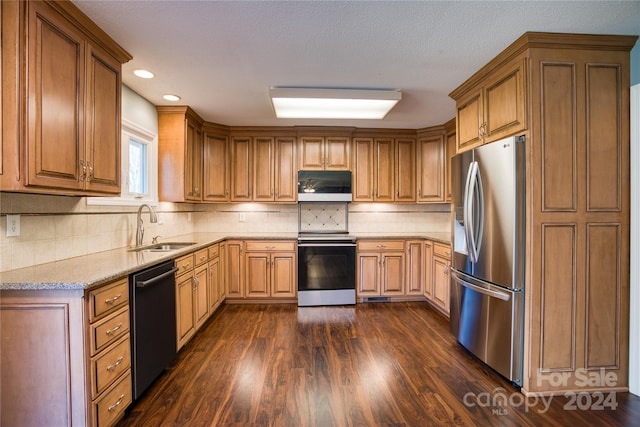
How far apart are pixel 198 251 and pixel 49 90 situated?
1681 mm

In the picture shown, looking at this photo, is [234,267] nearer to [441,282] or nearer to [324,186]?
[324,186]

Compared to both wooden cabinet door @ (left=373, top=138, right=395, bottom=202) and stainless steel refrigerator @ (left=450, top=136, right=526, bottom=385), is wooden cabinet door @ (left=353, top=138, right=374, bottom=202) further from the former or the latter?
stainless steel refrigerator @ (left=450, top=136, right=526, bottom=385)

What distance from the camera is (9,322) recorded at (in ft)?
4.81

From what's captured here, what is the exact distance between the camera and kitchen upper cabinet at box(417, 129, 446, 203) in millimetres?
4109

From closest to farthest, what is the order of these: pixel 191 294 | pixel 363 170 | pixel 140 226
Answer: pixel 191 294 → pixel 140 226 → pixel 363 170

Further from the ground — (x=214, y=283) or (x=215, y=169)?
(x=215, y=169)

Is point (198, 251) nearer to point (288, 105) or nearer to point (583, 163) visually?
point (288, 105)

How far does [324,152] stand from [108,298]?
3.06m

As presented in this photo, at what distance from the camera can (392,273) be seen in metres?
4.04

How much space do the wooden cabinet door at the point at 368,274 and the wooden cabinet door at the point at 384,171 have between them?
2.63ft

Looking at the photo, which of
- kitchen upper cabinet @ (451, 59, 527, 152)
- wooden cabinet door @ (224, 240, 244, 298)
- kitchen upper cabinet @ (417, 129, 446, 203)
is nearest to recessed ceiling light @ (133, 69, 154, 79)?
wooden cabinet door @ (224, 240, 244, 298)

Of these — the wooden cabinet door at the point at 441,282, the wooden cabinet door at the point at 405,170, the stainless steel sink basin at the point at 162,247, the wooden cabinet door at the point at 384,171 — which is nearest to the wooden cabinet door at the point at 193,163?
the stainless steel sink basin at the point at 162,247

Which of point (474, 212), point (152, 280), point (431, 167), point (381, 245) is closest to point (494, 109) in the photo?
point (474, 212)

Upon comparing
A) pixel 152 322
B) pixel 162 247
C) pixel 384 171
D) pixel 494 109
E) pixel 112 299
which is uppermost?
pixel 494 109
